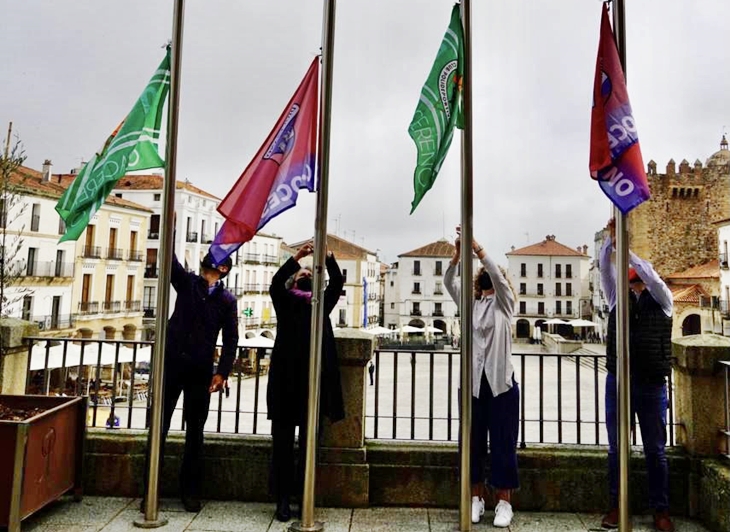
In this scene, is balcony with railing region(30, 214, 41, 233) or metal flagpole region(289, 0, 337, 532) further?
balcony with railing region(30, 214, 41, 233)

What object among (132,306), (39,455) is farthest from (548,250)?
(39,455)

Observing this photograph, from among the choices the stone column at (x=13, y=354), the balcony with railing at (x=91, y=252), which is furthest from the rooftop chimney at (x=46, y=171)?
the stone column at (x=13, y=354)

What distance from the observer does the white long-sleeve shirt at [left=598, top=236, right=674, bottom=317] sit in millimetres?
3957

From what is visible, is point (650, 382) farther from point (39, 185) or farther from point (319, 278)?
point (39, 185)

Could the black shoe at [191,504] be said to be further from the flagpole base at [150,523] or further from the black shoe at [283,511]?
the black shoe at [283,511]

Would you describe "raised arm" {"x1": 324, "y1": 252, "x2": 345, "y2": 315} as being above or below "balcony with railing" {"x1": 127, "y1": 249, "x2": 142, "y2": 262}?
below

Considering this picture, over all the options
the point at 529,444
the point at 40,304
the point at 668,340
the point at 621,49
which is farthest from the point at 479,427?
the point at 40,304

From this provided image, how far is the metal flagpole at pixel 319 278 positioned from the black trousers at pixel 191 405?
2.99 ft

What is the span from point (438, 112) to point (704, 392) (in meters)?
3.08

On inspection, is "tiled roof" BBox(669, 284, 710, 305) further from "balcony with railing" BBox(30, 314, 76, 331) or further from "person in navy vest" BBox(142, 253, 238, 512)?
"balcony with railing" BBox(30, 314, 76, 331)

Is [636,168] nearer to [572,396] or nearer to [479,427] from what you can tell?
[479,427]

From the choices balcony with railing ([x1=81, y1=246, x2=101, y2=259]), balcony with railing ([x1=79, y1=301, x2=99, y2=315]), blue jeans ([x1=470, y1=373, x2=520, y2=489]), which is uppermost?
balcony with railing ([x1=81, y1=246, x2=101, y2=259])

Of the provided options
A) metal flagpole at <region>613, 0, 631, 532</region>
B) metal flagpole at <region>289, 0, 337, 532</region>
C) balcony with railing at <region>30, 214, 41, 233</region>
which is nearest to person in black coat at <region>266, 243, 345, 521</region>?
metal flagpole at <region>289, 0, 337, 532</region>

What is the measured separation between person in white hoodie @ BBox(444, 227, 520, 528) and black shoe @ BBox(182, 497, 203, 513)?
85.3 inches
